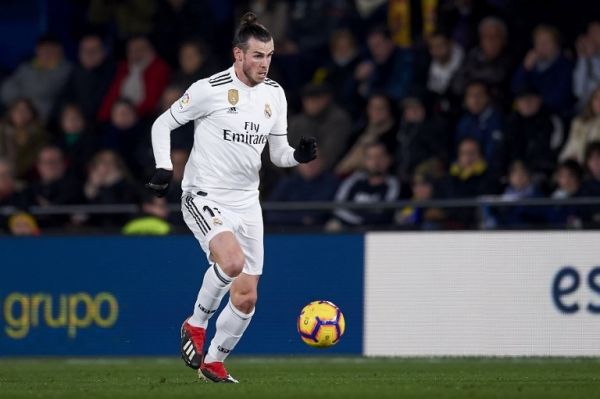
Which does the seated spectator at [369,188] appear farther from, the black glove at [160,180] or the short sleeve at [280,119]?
the black glove at [160,180]

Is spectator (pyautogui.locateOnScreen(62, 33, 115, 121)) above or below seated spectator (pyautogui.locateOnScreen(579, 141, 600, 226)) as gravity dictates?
above

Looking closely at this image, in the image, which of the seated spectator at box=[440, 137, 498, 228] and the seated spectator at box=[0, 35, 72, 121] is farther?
the seated spectator at box=[0, 35, 72, 121]

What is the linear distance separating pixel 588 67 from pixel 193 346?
7.33 meters

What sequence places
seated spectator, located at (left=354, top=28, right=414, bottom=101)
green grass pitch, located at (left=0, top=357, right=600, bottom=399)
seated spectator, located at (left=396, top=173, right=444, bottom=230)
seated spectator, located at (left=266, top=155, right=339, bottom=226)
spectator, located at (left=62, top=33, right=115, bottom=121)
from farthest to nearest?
spectator, located at (left=62, top=33, right=115, bottom=121) < seated spectator, located at (left=354, top=28, right=414, bottom=101) < seated spectator, located at (left=266, top=155, right=339, bottom=226) < seated spectator, located at (left=396, top=173, right=444, bottom=230) < green grass pitch, located at (left=0, top=357, right=600, bottom=399)

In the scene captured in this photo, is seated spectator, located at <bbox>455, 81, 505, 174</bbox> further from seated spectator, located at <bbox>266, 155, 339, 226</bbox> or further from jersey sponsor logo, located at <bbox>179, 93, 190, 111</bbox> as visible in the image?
jersey sponsor logo, located at <bbox>179, 93, 190, 111</bbox>

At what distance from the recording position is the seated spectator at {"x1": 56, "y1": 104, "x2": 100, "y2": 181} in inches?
728

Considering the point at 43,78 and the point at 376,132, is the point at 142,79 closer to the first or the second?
the point at 43,78

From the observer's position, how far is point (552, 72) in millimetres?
16359

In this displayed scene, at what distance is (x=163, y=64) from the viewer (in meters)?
19.1

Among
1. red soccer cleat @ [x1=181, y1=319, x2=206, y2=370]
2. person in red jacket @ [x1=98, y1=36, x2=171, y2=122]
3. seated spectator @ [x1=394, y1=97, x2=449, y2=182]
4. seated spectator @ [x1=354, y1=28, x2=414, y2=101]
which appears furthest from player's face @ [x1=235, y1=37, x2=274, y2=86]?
person in red jacket @ [x1=98, y1=36, x2=171, y2=122]

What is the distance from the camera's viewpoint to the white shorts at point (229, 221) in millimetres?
10734

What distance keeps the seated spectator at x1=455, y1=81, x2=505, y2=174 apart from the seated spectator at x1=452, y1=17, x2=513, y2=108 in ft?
1.21

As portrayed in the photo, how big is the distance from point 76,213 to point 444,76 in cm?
458

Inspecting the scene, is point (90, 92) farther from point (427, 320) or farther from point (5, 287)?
point (427, 320)
